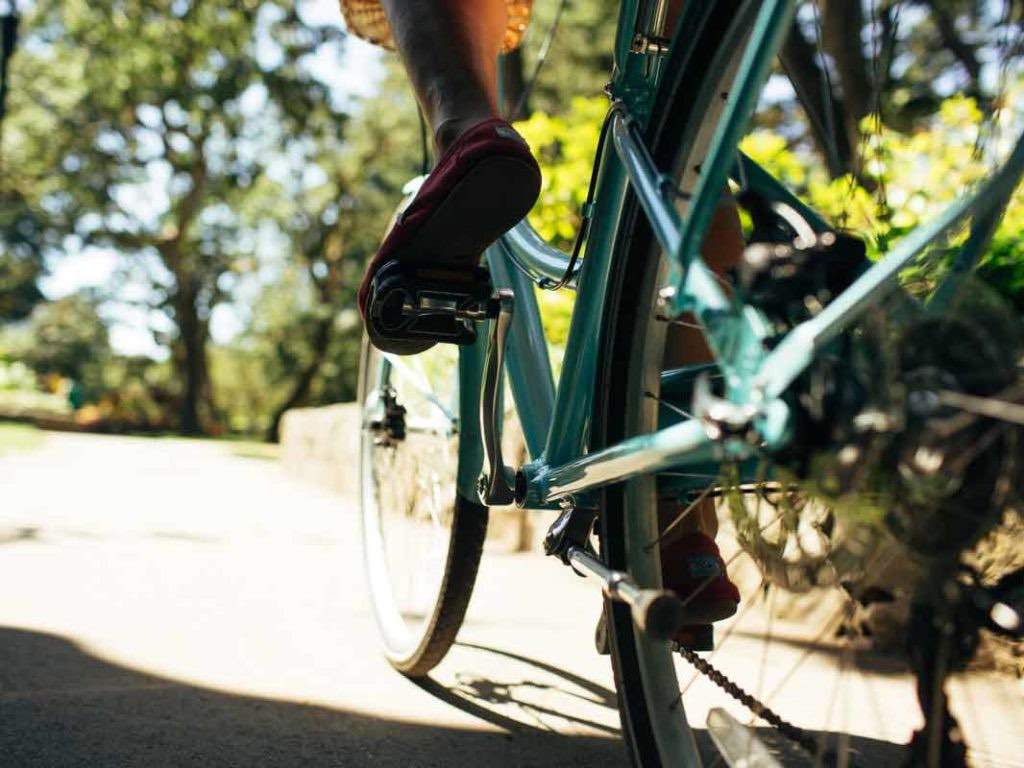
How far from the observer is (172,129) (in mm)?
19344

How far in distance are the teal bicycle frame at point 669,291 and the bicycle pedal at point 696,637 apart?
209 millimetres

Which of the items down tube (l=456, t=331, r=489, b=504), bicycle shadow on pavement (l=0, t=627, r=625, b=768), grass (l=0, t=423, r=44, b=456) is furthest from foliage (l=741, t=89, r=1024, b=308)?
grass (l=0, t=423, r=44, b=456)

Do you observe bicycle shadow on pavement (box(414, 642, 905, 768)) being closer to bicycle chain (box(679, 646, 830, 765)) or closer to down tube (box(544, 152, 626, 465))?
bicycle chain (box(679, 646, 830, 765))

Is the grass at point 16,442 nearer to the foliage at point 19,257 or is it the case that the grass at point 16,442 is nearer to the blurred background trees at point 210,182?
the blurred background trees at point 210,182

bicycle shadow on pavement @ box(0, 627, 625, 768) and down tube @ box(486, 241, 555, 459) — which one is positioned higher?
down tube @ box(486, 241, 555, 459)

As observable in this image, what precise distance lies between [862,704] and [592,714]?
93 cm

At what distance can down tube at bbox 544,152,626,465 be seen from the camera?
47.4 inches

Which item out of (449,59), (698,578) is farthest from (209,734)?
(449,59)

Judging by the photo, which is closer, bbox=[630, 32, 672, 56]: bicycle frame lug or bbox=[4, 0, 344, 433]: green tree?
bbox=[630, 32, 672, 56]: bicycle frame lug

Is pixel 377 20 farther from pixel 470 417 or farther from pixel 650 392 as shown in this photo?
pixel 650 392

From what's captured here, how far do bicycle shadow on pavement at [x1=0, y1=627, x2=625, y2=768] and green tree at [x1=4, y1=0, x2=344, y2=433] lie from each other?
11.5 meters

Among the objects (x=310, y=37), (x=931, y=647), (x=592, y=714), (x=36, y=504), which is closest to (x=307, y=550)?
(x=36, y=504)

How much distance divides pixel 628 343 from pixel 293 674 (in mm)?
1167

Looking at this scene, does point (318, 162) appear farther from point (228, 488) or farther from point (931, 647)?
point (931, 647)
